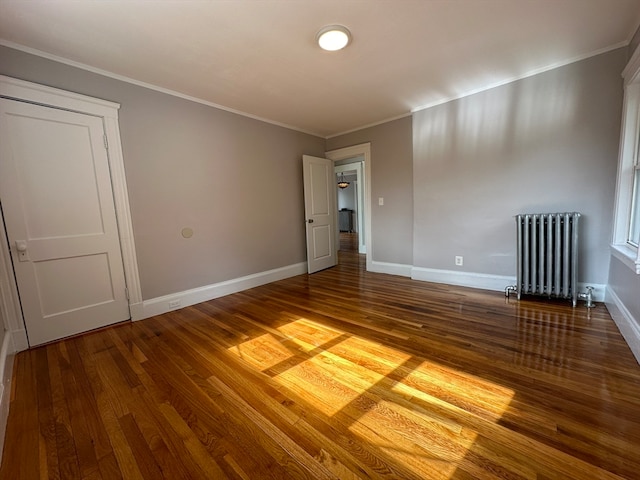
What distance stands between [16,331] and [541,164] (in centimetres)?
520

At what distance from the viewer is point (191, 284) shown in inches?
123

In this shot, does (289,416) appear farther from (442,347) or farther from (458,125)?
(458,125)

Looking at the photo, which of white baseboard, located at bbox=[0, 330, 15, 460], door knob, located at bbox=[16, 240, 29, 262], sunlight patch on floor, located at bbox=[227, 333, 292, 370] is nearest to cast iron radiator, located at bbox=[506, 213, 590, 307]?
sunlight patch on floor, located at bbox=[227, 333, 292, 370]

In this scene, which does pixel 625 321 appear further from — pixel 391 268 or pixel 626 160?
pixel 391 268

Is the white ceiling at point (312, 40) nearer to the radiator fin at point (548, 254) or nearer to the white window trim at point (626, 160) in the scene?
the white window trim at point (626, 160)

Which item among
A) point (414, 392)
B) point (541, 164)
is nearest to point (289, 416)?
point (414, 392)

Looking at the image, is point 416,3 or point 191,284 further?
point 191,284

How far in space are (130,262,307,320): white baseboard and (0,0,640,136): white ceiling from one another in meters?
2.32

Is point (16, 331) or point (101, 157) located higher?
point (101, 157)

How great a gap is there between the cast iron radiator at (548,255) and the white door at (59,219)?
13.9ft

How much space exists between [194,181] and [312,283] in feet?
6.99

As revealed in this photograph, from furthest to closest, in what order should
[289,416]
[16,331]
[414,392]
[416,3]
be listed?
[16,331] < [416,3] < [414,392] < [289,416]

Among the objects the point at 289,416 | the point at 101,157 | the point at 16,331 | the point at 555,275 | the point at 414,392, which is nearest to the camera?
the point at 289,416

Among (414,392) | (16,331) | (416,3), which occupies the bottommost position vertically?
(414,392)
